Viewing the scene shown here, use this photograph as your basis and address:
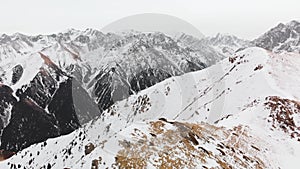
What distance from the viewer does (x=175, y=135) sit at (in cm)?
3003

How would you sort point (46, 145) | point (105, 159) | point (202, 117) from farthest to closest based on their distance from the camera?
1. point (46, 145)
2. point (202, 117)
3. point (105, 159)

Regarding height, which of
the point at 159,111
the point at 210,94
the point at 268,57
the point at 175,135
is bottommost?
the point at 159,111

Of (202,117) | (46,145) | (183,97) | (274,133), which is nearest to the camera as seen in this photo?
(274,133)

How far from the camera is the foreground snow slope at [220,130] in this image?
2580cm

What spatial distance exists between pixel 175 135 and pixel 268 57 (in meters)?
65.5

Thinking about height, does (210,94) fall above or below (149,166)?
below

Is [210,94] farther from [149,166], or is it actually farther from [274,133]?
[149,166]

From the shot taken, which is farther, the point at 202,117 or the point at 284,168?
the point at 202,117

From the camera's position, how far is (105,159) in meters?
23.8

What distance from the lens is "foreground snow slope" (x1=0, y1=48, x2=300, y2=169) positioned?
25.8 meters

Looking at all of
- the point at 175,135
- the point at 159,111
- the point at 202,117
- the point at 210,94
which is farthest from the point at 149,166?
the point at 159,111

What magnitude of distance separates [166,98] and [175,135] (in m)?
86.6

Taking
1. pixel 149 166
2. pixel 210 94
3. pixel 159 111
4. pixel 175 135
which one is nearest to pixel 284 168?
pixel 175 135

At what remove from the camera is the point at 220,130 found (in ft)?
→ 131
